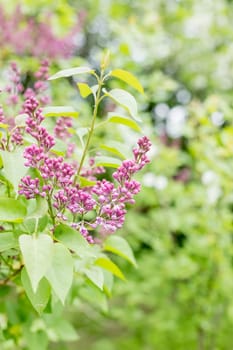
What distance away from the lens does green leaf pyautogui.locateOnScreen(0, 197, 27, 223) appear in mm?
766

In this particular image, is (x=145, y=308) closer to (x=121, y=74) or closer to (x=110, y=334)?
(x=110, y=334)

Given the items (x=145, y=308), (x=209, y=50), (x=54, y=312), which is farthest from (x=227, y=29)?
(x=54, y=312)

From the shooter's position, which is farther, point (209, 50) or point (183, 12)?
point (209, 50)

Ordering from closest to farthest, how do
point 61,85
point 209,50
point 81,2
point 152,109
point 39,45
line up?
point 39,45
point 61,85
point 209,50
point 81,2
point 152,109

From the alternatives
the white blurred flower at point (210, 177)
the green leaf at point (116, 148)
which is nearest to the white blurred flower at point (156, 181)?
the white blurred flower at point (210, 177)

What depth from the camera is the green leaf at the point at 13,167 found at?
770 mm

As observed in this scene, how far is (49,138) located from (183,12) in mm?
3097

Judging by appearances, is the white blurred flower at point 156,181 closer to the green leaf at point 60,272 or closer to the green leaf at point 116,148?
the green leaf at point 116,148

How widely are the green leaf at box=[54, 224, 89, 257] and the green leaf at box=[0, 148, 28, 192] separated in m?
0.10

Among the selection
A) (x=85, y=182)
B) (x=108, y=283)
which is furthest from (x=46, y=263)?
(x=108, y=283)

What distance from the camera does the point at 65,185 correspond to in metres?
0.80

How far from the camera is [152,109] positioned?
5035 millimetres

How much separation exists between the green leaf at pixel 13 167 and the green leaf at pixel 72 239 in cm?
10

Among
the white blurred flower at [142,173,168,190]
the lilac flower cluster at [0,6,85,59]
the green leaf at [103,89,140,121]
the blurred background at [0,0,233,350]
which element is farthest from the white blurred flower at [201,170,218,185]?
the green leaf at [103,89,140,121]
